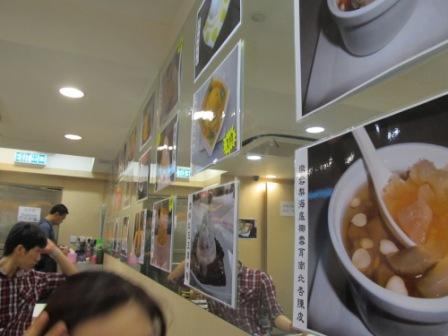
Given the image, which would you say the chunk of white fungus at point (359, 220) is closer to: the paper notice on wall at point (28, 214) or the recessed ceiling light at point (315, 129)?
the recessed ceiling light at point (315, 129)

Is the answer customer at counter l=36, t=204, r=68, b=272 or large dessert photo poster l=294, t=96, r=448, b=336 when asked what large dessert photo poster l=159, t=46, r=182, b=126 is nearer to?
large dessert photo poster l=294, t=96, r=448, b=336

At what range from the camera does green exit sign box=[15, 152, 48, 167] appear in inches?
204

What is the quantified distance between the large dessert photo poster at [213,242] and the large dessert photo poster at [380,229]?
32 centimetres

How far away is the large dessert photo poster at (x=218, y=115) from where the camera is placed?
928 mm

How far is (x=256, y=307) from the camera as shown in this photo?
0.82 m

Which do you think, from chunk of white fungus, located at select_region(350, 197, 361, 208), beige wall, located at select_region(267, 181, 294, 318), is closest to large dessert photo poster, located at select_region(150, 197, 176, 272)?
beige wall, located at select_region(267, 181, 294, 318)

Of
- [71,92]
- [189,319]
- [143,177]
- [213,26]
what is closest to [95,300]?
[189,319]

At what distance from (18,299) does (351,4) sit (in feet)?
6.39

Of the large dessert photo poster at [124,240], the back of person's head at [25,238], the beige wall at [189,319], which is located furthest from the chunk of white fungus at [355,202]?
the large dessert photo poster at [124,240]

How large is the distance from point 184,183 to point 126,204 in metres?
1.71

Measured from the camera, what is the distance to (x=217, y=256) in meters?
0.99

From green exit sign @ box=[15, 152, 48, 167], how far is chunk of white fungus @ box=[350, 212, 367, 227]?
5.46 metres

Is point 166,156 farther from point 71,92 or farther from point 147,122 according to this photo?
point 71,92

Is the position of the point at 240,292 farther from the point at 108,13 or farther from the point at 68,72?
the point at 68,72
